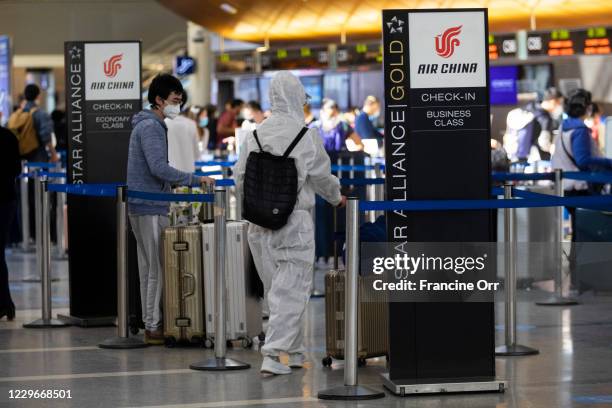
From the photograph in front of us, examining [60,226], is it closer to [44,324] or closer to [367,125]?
[367,125]

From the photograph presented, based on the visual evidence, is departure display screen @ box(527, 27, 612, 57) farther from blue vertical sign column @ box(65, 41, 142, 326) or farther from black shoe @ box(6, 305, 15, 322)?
black shoe @ box(6, 305, 15, 322)

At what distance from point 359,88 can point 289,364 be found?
18.3m

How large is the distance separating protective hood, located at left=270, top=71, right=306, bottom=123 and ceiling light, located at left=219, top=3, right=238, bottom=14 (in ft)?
68.0

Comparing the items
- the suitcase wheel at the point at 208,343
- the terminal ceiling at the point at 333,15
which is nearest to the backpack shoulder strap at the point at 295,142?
the suitcase wheel at the point at 208,343

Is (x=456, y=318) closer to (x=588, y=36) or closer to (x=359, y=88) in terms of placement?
(x=588, y=36)

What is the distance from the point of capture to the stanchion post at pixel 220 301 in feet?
25.6

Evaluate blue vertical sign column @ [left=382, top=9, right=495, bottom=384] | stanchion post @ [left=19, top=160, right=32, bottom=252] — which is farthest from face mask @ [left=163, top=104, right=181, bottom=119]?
stanchion post @ [left=19, top=160, right=32, bottom=252]

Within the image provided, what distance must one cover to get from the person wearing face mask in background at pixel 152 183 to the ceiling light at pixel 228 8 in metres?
19.4

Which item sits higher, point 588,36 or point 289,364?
point 588,36

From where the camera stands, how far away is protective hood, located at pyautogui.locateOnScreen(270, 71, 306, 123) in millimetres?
7715

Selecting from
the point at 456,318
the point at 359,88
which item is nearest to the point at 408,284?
the point at 456,318

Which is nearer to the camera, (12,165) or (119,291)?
(119,291)

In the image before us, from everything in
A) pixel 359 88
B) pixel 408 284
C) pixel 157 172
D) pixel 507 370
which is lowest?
pixel 507 370

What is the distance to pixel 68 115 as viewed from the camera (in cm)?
1018
